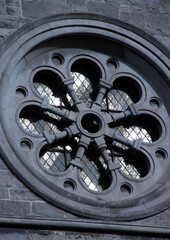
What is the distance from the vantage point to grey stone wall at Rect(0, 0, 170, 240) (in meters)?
12.4

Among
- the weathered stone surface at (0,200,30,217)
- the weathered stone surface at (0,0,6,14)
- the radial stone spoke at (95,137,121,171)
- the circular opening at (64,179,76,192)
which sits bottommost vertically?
the weathered stone surface at (0,200,30,217)

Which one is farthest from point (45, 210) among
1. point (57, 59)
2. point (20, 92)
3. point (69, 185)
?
point (57, 59)

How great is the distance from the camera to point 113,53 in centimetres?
1505

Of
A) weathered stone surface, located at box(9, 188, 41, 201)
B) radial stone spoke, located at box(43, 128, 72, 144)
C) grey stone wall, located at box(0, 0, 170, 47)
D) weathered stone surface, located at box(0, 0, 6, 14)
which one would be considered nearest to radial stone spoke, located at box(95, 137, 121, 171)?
radial stone spoke, located at box(43, 128, 72, 144)

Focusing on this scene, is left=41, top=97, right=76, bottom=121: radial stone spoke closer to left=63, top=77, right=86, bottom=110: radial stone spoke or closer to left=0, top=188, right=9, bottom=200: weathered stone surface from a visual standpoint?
left=63, top=77, right=86, bottom=110: radial stone spoke

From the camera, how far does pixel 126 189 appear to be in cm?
1372

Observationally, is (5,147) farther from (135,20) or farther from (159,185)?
(135,20)

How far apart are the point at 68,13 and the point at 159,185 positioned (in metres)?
3.27

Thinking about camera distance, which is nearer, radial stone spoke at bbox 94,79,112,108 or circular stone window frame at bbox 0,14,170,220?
circular stone window frame at bbox 0,14,170,220

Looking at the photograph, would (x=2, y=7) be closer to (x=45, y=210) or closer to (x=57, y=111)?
(x=57, y=111)

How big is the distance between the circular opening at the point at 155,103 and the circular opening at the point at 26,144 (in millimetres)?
2384

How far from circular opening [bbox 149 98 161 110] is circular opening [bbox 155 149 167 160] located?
844 mm

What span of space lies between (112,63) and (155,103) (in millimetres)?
1019

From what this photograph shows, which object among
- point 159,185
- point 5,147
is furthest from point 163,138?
point 5,147
